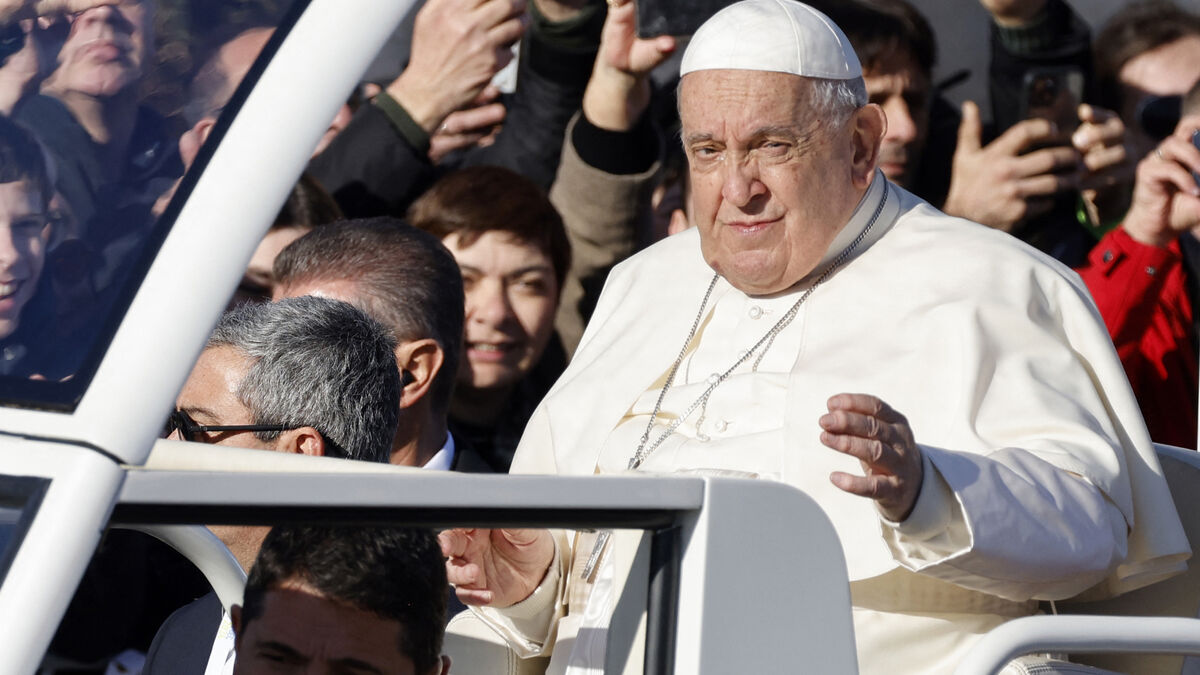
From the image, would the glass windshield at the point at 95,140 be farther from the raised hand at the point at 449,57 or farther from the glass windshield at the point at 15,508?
the raised hand at the point at 449,57

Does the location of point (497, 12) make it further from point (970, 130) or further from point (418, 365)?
point (970, 130)

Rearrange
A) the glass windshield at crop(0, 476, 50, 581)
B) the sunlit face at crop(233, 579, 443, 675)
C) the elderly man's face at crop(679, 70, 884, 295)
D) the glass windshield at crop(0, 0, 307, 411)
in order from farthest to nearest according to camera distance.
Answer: the elderly man's face at crop(679, 70, 884, 295), the sunlit face at crop(233, 579, 443, 675), the glass windshield at crop(0, 0, 307, 411), the glass windshield at crop(0, 476, 50, 581)

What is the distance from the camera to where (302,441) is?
2643 mm

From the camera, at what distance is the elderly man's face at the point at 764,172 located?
2.97m

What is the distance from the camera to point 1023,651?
202cm

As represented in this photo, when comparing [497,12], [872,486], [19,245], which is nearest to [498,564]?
[872,486]

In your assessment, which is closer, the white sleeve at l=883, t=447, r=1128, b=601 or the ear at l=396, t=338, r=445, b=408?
the white sleeve at l=883, t=447, r=1128, b=601

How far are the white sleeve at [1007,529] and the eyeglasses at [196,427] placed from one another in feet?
3.53

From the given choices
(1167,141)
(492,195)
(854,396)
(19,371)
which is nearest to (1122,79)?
(1167,141)

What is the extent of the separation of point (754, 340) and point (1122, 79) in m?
2.35

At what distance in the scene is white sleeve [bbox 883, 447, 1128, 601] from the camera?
224cm

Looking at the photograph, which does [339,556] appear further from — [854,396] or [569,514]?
[854,396]

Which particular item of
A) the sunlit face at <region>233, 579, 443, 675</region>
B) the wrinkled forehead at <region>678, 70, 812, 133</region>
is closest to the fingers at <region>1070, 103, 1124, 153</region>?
the wrinkled forehead at <region>678, 70, 812, 133</region>

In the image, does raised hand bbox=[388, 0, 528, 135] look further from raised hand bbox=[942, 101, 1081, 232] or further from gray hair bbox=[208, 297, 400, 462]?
raised hand bbox=[942, 101, 1081, 232]
